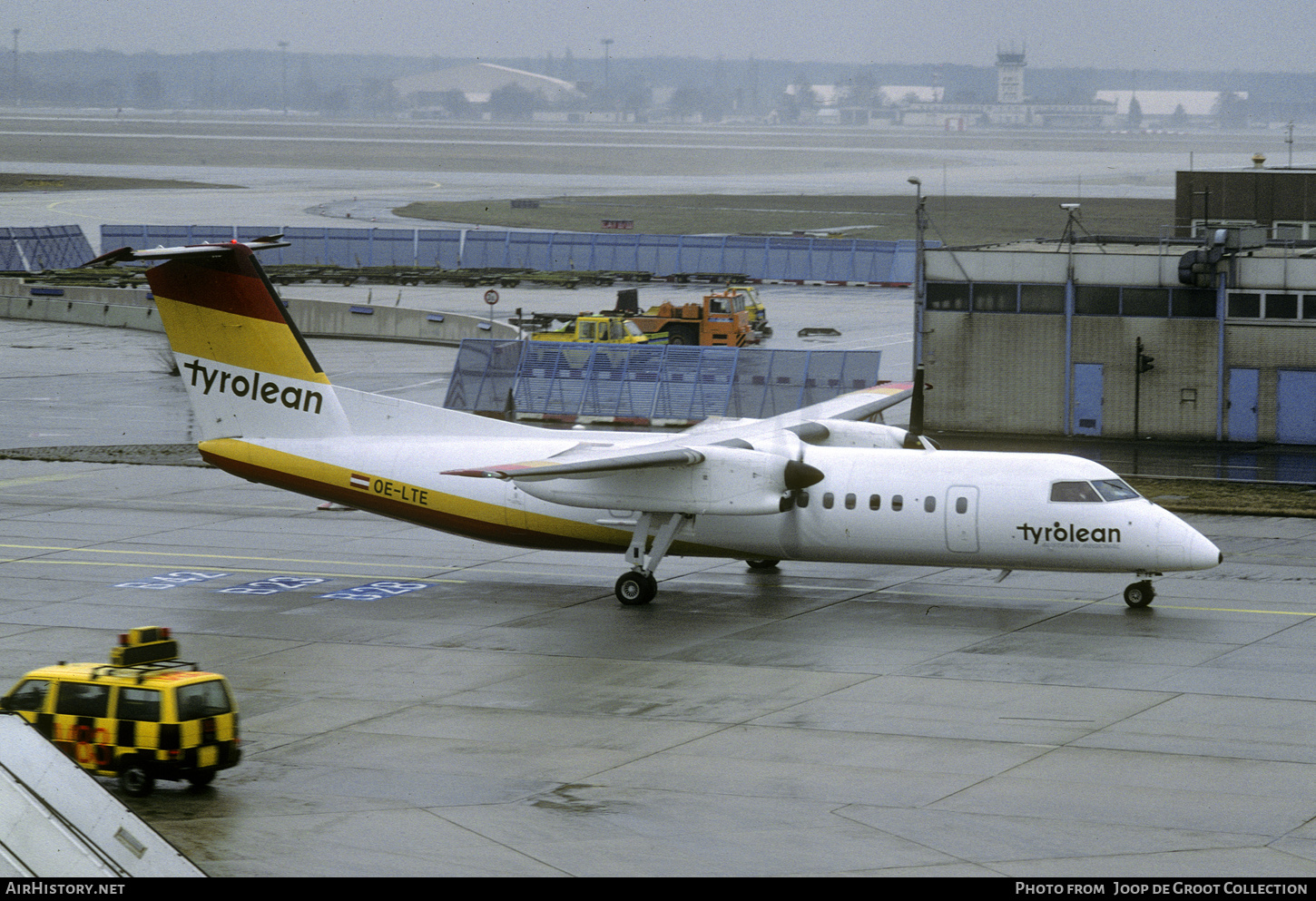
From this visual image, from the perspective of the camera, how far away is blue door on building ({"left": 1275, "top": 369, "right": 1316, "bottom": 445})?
46.1 meters

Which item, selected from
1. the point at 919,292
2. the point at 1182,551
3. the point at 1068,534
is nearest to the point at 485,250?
the point at 919,292

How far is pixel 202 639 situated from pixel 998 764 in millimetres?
14711

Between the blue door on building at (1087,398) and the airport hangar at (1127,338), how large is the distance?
1.6 inches

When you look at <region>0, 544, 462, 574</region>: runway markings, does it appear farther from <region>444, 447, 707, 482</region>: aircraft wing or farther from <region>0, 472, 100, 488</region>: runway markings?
<region>0, 472, 100, 488</region>: runway markings

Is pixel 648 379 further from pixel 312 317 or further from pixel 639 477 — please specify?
pixel 312 317

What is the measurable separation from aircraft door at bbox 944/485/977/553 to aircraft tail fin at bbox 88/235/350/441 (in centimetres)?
1236

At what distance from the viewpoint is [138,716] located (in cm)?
1853

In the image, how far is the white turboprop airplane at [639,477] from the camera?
27844 millimetres

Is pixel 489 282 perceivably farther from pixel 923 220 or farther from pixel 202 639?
pixel 202 639

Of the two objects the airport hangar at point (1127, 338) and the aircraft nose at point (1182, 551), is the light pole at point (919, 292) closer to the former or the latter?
the airport hangar at point (1127, 338)

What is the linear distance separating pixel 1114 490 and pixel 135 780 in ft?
58.2

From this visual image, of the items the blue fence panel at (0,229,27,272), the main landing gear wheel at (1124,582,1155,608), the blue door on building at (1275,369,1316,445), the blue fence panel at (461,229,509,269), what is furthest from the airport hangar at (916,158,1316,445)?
the blue fence panel at (0,229,27,272)

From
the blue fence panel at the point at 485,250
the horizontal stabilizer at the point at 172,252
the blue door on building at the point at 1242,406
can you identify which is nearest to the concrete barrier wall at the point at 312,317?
the blue fence panel at the point at 485,250

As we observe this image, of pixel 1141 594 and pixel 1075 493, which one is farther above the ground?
pixel 1075 493
